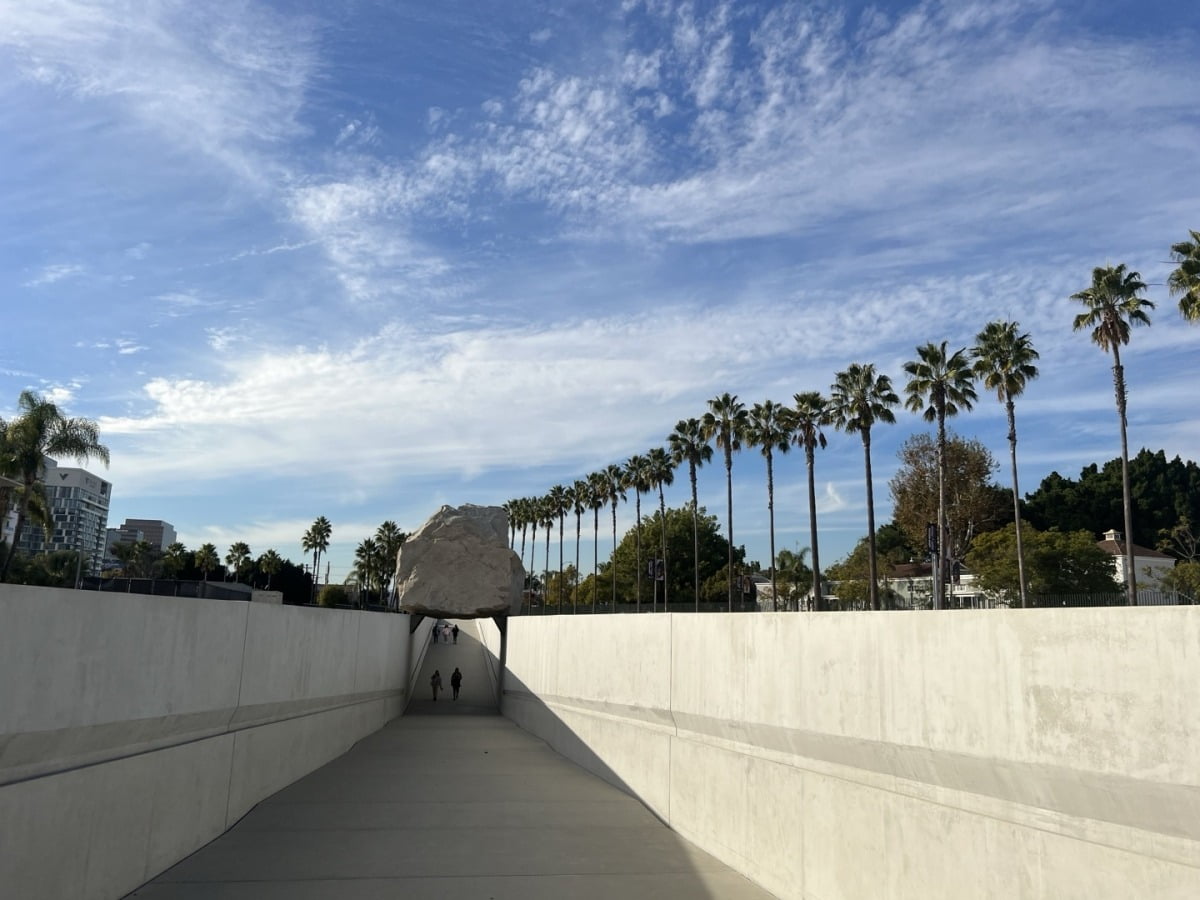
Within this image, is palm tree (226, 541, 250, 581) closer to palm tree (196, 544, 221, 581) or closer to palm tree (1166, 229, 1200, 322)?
palm tree (196, 544, 221, 581)

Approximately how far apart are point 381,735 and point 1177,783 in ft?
66.5

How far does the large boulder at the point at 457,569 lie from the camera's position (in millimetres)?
37281

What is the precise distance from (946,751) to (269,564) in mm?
107702

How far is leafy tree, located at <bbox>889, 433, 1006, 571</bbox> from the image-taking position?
6669cm

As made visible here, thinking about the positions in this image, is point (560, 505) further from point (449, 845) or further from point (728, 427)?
point (449, 845)

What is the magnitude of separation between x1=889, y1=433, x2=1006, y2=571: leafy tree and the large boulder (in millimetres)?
38438

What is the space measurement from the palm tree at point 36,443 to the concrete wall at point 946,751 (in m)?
42.8

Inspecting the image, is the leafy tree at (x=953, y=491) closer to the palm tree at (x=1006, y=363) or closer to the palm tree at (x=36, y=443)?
the palm tree at (x=1006, y=363)

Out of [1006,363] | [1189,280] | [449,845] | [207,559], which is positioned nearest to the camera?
[449,845]

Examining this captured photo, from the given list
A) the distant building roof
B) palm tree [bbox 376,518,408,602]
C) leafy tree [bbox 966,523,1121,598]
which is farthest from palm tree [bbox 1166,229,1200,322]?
palm tree [bbox 376,518,408,602]

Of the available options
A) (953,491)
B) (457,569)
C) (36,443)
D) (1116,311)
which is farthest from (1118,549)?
(36,443)

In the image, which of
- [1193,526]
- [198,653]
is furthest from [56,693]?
[1193,526]

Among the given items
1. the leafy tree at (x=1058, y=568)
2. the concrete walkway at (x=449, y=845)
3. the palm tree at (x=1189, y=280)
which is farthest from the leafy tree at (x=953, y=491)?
the concrete walkway at (x=449, y=845)

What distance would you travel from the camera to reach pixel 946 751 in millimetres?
6027
